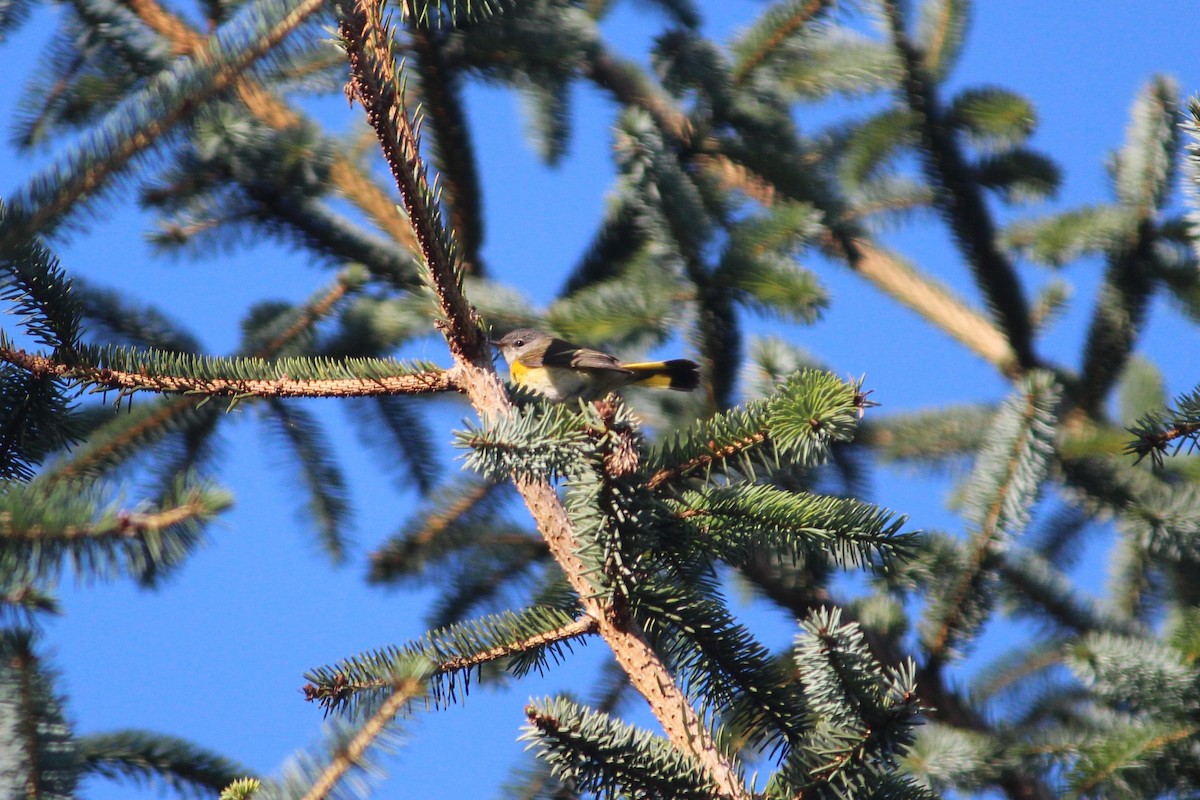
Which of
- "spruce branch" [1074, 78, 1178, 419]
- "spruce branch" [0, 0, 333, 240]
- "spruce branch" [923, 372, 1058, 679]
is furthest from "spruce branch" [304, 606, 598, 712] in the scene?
"spruce branch" [1074, 78, 1178, 419]

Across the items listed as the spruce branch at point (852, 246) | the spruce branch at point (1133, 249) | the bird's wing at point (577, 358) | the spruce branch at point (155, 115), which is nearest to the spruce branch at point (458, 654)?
the spruce branch at point (155, 115)

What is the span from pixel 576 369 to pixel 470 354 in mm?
1782

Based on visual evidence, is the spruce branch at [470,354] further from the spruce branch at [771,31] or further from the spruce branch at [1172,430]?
the spruce branch at [771,31]

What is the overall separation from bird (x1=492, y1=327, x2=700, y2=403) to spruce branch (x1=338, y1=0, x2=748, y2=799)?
131 centimetres

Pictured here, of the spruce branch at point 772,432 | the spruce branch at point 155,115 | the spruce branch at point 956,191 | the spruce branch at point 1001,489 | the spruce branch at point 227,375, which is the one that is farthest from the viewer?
the spruce branch at point 956,191

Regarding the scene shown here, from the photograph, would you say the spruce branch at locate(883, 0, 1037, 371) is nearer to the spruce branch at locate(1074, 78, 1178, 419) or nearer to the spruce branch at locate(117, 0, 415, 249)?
the spruce branch at locate(1074, 78, 1178, 419)

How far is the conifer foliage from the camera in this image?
1767 millimetres

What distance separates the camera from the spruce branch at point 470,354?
1.69m

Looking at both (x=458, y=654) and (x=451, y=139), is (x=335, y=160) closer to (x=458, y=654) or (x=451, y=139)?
(x=451, y=139)

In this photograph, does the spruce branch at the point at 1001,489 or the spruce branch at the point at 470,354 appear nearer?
the spruce branch at the point at 470,354

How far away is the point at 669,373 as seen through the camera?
3.75 metres

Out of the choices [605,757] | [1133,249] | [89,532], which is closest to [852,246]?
[1133,249]

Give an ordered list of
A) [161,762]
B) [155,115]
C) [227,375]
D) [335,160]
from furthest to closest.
Answer: [335,160] < [161,762] < [227,375] < [155,115]

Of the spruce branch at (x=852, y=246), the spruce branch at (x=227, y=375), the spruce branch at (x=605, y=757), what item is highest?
the spruce branch at (x=852, y=246)
